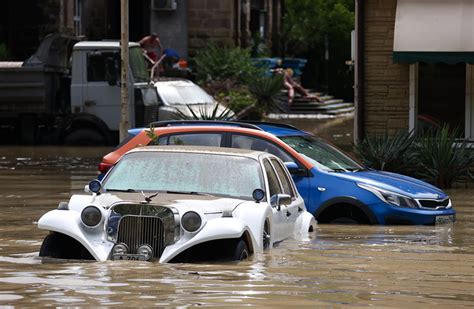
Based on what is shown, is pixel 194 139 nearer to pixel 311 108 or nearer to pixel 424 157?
pixel 424 157

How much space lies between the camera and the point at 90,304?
9.27m

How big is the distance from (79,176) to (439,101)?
6.64m

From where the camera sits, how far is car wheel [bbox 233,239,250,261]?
1141cm

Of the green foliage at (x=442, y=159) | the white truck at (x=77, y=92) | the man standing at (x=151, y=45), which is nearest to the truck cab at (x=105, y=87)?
the white truck at (x=77, y=92)

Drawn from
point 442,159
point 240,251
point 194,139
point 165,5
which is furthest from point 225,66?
point 240,251

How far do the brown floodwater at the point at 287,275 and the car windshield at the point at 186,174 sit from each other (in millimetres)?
749

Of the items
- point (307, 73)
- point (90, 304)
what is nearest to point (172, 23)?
point (307, 73)

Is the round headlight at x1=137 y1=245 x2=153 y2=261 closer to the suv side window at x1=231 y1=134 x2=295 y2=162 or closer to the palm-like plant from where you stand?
the suv side window at x1=231 y1=134 x2=295 y2=162

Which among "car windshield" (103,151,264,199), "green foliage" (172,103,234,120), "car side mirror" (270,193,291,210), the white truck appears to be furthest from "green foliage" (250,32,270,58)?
"car side mirror" (270,193,291,210)

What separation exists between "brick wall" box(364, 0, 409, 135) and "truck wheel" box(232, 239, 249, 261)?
41.7 feet

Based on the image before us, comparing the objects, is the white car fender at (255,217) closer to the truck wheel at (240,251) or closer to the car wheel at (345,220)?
the truck wheel at (240,251)

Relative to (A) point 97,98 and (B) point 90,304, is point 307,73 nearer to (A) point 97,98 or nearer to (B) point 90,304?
(A) point 97,98

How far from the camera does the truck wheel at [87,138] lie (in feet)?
100

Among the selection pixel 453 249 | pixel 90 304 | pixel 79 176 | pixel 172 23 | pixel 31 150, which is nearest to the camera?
pixel 90 304
